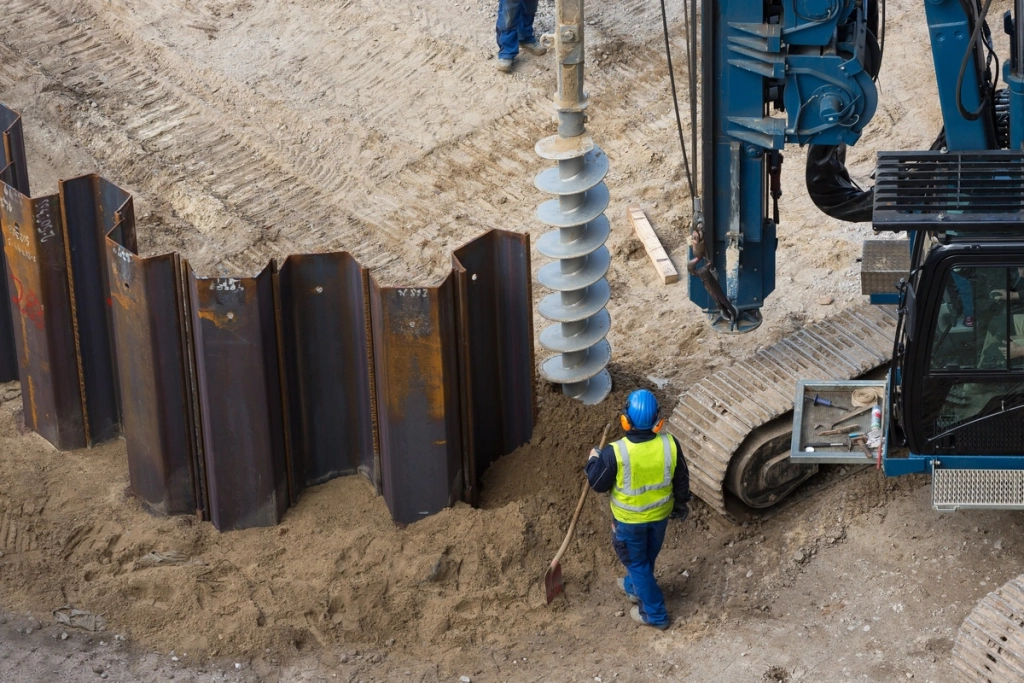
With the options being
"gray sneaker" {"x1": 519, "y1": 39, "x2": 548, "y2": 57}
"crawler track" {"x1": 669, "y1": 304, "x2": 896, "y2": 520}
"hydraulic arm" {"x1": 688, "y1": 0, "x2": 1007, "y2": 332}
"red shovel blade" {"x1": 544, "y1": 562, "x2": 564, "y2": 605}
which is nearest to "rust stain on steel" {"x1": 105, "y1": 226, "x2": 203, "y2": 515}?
"red shovel blade" {"x1": 544, "y1": 562, "x2": 564, "y2": 605}

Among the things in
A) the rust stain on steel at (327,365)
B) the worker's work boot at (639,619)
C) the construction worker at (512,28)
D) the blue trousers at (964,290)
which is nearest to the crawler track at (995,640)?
the blue trousers at (964,290)

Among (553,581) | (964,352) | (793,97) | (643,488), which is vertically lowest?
(553,581)

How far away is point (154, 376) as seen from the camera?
782 cm

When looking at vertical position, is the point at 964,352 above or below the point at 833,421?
above

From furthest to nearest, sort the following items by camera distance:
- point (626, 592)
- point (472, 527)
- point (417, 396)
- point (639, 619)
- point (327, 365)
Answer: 1. point (327, 365)
2. point (472, 527)
3. point (626, 592)
4. point (417, 396)
5. point (639, 619)

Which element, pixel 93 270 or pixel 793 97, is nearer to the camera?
pixel 793 97

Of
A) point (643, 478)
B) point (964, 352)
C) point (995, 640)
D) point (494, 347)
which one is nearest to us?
point (995, 640)

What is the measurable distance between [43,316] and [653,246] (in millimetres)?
5029

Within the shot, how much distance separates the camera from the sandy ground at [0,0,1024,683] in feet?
24.0

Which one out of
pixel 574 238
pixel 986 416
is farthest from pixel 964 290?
pixel 574 238

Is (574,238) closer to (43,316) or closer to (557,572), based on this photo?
(557,572)

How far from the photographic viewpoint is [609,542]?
26.8 ft

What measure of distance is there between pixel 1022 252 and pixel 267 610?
4.45 m

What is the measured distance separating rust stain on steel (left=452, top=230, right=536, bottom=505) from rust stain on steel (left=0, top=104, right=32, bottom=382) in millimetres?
3288
